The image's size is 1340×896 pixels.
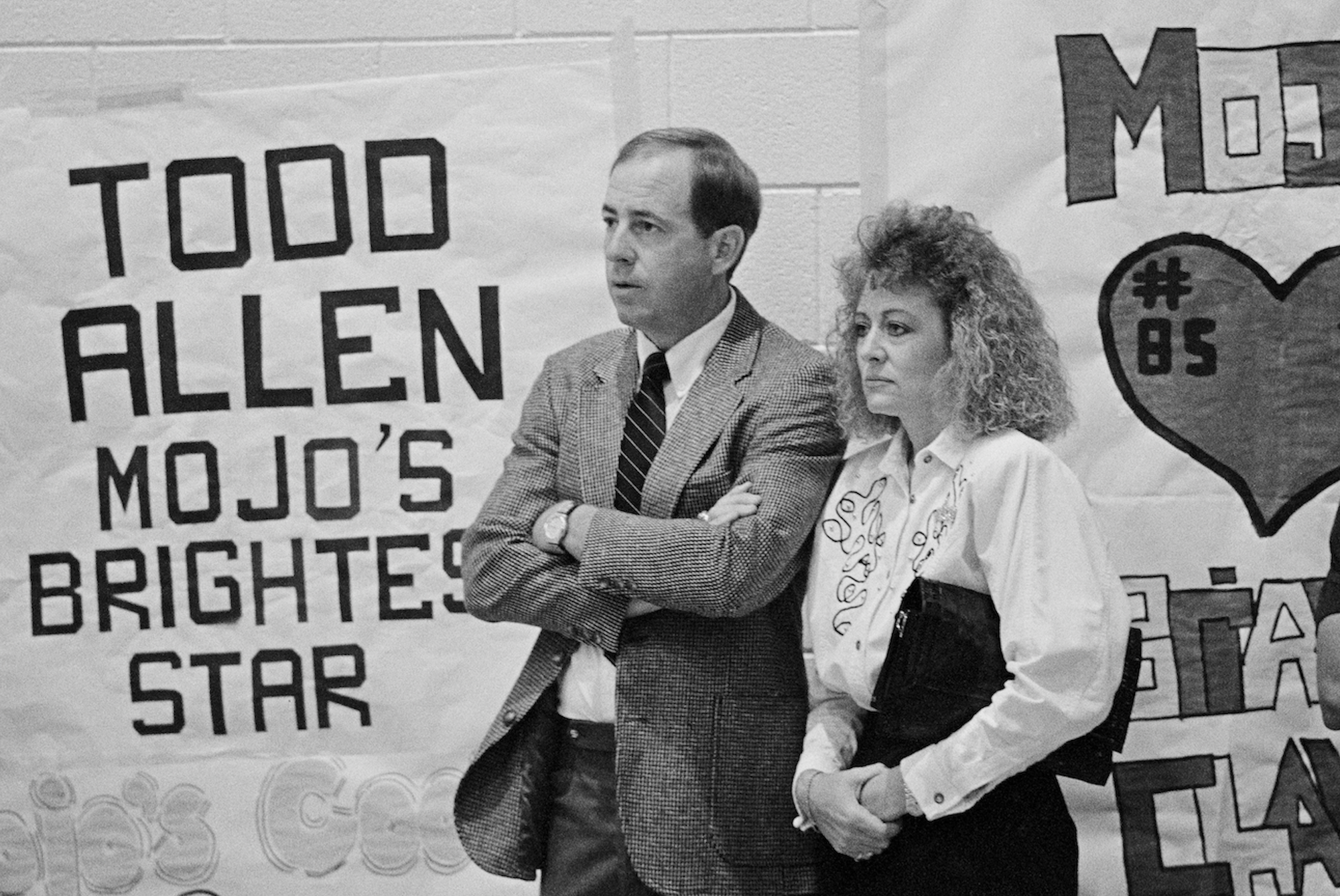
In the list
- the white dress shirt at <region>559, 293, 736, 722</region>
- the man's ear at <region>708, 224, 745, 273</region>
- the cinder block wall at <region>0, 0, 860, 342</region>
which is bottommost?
the white dress shirt at <region>559, 293, 736, 722</region>

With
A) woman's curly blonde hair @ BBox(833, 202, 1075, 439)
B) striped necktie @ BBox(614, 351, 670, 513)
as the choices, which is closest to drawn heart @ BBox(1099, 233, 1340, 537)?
woman's curly blonde hair @ BBox(833, 202, 1075, 439)

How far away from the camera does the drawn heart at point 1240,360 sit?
2.47 meters

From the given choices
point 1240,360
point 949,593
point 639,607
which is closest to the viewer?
point 949,593

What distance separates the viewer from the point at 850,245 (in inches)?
98.6

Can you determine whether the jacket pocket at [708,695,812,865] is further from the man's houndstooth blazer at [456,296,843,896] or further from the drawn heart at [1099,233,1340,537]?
the drawn heart at [1099,233,1340,537]

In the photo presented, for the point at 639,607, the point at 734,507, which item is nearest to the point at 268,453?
the point at 639,607

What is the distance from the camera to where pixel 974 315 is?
1.81m

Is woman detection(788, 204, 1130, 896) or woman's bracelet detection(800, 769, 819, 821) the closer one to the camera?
woman detection(788, 204, 1130, 896)

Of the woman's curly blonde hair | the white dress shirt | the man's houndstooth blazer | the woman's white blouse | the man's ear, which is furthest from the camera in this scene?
the man's ear

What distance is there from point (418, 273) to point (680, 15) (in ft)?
2.04

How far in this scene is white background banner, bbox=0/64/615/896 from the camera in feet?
8.47

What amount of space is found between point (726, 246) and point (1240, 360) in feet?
3.03

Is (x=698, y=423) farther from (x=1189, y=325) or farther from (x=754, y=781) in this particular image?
(x=1189, y=325)

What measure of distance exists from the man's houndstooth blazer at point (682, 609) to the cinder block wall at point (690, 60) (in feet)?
1.56
